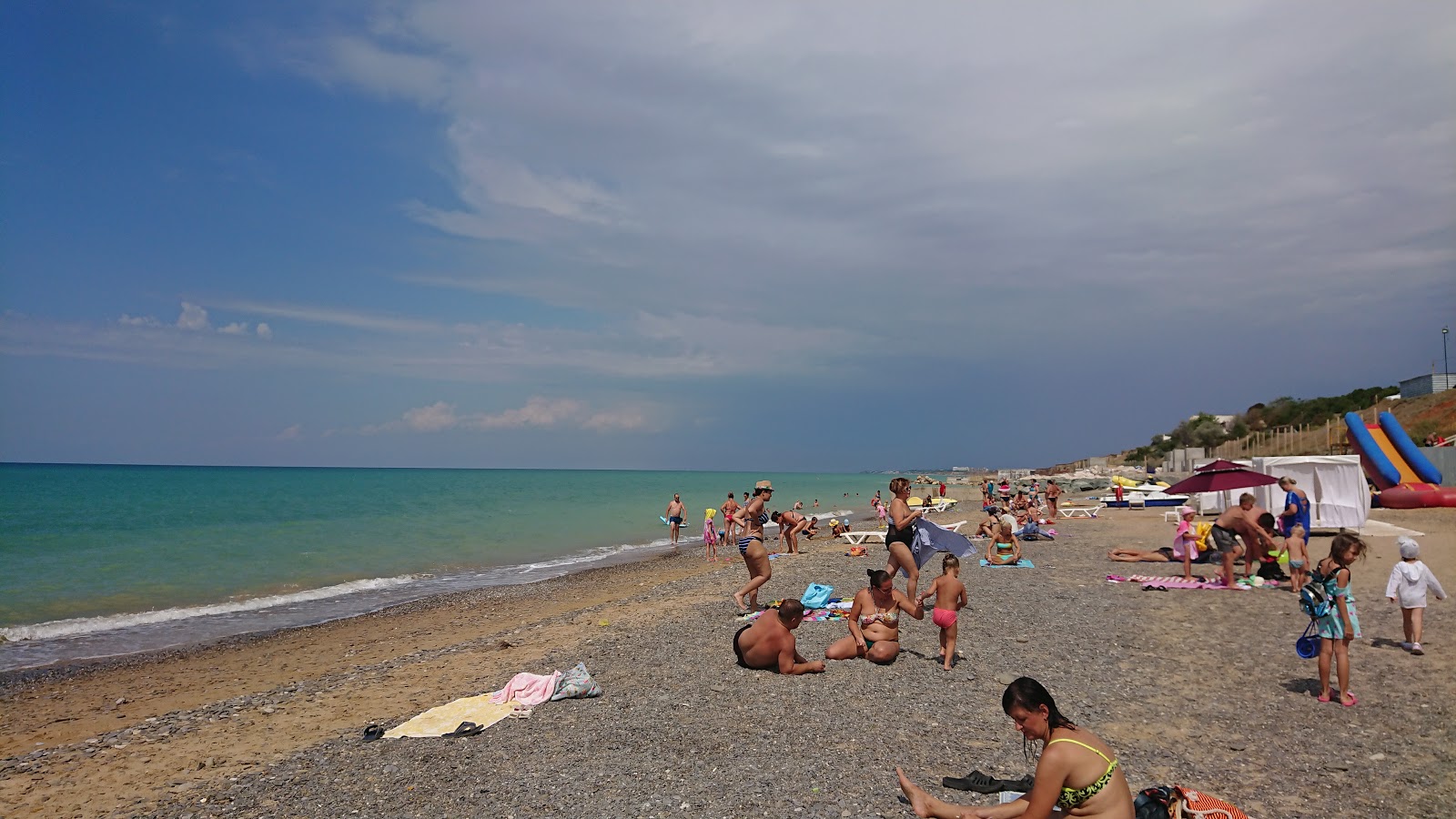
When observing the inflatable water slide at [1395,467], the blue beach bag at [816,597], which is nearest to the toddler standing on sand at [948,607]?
the blue beach bag at [816,597]

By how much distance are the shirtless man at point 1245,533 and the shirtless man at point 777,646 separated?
847 cm

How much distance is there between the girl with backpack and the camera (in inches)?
276

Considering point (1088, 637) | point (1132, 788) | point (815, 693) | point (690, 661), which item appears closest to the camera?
point (1132, 788)

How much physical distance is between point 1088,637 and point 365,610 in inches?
525

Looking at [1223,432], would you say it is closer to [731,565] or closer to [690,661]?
[731,565]

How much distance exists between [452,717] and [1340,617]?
8.10 m

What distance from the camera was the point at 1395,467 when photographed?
25.0 m

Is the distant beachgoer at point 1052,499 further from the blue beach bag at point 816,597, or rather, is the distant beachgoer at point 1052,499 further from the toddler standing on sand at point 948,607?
the toddler standing on sand at point 948,607

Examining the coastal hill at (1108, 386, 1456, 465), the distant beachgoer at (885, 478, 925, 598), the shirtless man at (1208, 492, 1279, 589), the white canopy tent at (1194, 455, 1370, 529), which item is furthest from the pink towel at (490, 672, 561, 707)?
the coastal hill at (1108, 386, 1456, 465)

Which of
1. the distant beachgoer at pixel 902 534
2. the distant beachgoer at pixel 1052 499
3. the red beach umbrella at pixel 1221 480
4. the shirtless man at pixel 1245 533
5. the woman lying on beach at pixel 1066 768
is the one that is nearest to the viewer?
the woman lying on beach at pixel 1066 768

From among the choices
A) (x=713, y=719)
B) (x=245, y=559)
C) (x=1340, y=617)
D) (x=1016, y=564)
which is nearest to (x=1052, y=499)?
(x=1016, y=564)

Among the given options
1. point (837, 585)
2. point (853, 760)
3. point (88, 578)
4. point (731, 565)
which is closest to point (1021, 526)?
point (731, 565)

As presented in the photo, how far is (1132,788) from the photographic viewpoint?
5340 millimetres

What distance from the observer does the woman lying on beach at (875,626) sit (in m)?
8.55
